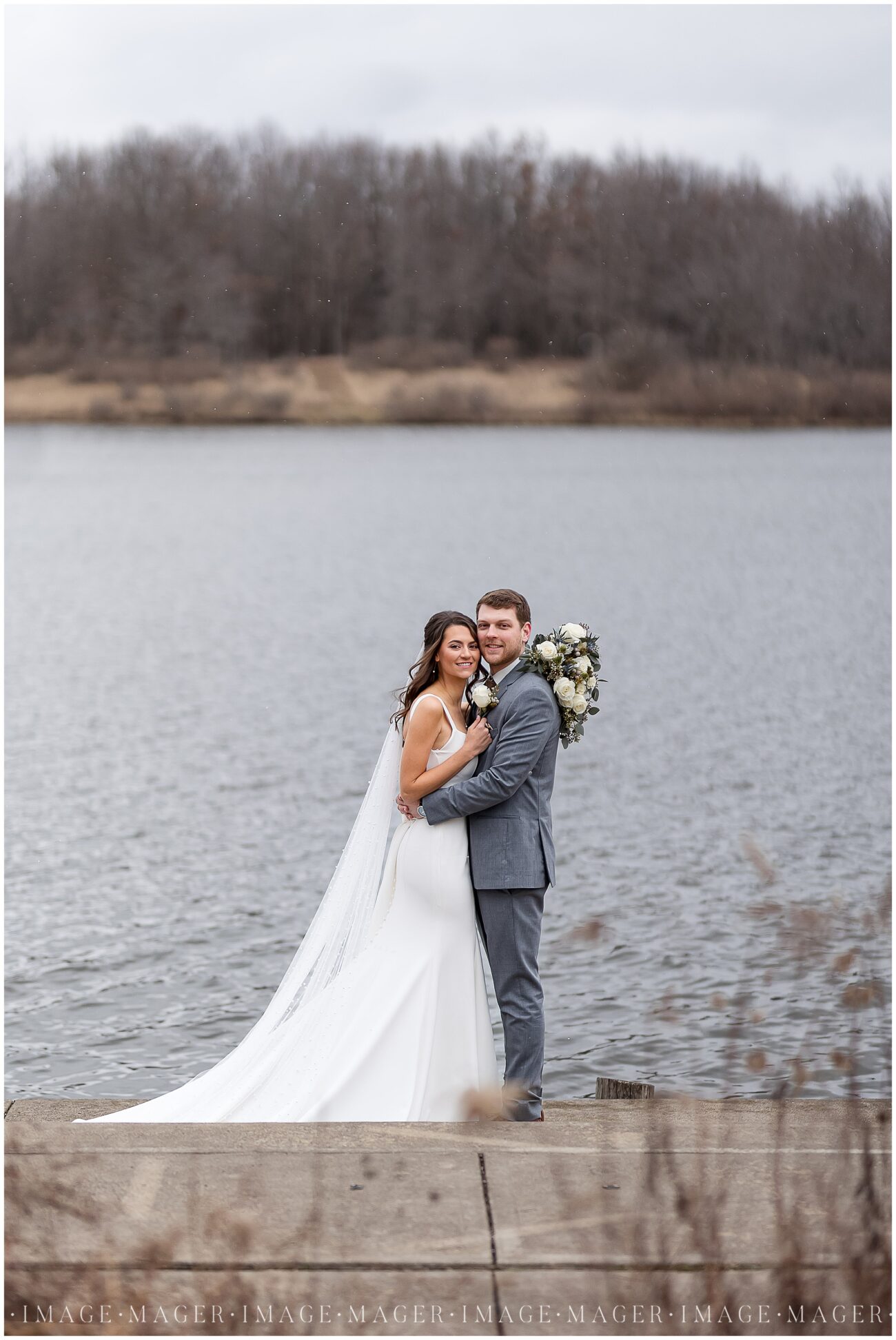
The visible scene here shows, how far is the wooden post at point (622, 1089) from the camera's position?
6.17 m

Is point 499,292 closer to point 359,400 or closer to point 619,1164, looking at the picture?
point 359,400

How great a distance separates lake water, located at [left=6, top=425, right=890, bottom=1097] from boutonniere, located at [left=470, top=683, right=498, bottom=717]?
109 centimetres

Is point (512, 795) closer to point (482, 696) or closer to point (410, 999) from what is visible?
point (482, 696)

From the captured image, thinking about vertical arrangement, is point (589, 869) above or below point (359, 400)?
below

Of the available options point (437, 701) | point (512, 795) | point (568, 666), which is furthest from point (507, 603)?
point (512, 795)

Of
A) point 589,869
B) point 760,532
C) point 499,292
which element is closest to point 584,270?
point 499,292

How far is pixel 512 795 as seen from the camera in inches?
232

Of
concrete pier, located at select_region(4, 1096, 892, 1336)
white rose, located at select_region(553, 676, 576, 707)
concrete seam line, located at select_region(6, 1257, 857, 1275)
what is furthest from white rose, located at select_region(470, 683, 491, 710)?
concrete seam line, located at select_region(6, 1257, 857, 1275)

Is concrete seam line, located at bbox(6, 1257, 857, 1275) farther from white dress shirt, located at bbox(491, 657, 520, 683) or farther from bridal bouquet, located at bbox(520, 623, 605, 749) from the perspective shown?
white dress shirt, located at bbox(491, 657, 520, 683)

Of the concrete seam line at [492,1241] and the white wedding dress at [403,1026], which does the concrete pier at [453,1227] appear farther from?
the white wedding dress at [403,1026]

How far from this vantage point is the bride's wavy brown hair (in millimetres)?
6000

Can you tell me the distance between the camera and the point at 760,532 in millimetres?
41125

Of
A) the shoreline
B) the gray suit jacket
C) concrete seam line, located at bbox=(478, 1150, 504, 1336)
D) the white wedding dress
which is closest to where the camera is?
concrete seam line, located at bbox=(478, 1150, 504, 1336)

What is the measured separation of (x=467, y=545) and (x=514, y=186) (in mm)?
56585
